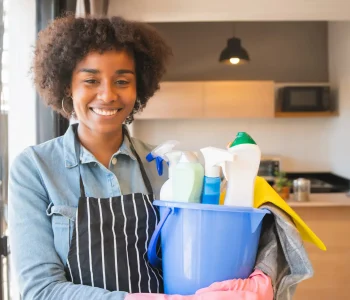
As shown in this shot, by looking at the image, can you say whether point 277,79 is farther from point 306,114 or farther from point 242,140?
point 242,140

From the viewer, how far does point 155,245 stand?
31.9 inches

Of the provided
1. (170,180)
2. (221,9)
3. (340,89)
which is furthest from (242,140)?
(340,89)

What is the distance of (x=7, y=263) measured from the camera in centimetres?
120

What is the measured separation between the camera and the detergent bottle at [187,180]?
74 cm

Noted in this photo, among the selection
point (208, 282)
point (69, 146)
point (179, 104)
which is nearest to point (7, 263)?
point (69, 146)

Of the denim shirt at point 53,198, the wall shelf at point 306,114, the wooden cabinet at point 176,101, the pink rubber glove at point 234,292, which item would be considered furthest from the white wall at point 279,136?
the pink rubber glove at point 234,292

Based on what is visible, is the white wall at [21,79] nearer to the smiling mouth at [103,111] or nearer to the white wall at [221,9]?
the smiling mouth at [103,111]

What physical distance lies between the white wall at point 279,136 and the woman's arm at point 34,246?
3.24 m

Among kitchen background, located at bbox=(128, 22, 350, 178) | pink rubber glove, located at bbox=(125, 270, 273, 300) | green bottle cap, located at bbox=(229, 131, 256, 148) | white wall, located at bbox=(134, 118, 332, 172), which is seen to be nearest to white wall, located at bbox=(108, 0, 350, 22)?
kitchen background, located at bbox=(128, 22, 350, 178)

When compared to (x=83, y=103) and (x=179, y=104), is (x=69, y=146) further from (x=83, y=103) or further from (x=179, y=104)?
(x=179, y=104)

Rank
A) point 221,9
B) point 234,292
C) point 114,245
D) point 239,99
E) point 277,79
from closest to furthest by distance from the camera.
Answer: point 234,292
point 114,245
point 221,9
point 239,99
point 277,79

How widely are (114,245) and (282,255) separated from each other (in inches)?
13.6

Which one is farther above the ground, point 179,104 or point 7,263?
point 179,104

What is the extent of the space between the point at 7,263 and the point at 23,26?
870mm
